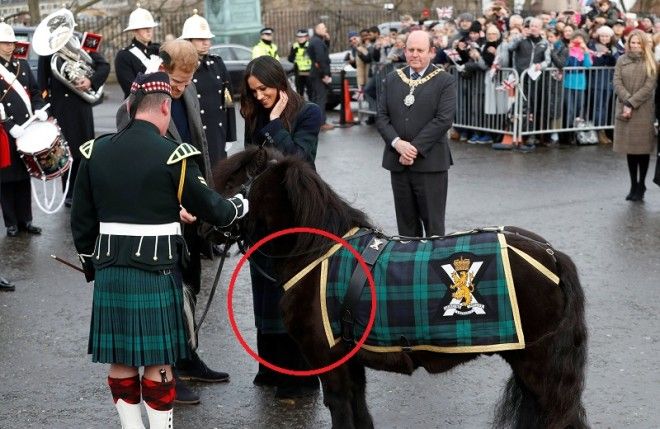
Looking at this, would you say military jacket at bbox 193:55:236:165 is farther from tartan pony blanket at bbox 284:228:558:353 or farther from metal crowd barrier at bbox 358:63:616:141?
metal crowd barrier at bbox 358:63:616:141

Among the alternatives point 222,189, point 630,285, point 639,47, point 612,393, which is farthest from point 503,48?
point 222,189

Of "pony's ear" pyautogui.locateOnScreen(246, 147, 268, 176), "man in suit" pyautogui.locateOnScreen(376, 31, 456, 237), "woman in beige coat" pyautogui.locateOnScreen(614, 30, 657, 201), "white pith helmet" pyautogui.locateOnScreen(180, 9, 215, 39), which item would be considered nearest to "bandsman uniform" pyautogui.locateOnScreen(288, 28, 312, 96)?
"woman in beige coat" pyautogui.locateOnScreen(614, 30, 657, 201)

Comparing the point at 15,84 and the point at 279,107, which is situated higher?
the point at 279,107

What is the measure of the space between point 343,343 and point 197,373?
166cm

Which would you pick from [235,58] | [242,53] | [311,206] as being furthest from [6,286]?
[242,53]

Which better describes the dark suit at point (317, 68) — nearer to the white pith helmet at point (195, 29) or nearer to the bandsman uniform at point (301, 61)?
the bandsman uniform at point (301, 61)

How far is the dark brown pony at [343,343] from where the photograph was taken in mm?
4344

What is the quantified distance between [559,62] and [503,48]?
875 mm

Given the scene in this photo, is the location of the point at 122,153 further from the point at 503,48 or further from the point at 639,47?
the point at 503,48

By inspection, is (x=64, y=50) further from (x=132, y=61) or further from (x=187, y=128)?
(x=187, y=128)

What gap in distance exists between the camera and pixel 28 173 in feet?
32.1

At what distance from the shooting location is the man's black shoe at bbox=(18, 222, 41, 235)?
1003 cm

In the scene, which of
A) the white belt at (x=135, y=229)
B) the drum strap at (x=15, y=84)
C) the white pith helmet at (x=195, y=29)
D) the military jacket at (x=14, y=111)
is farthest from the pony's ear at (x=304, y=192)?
the drum strap at (x=15, y=84)

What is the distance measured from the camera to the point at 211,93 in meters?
8.56
